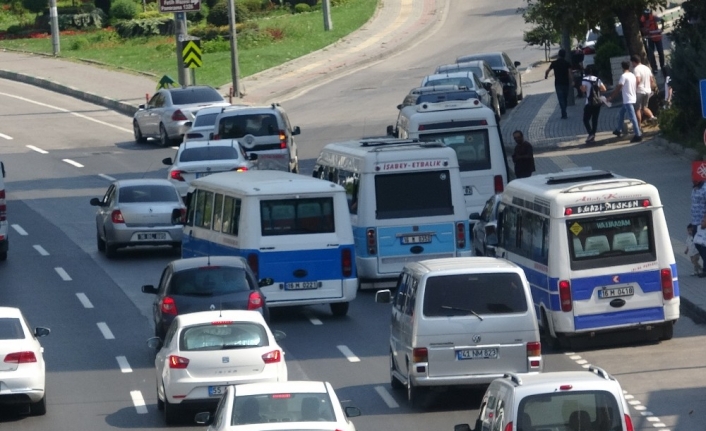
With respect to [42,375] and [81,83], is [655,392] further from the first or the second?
[81,83]

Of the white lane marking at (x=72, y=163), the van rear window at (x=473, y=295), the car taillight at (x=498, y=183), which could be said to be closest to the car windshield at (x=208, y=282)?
the van rear window at (x=473, y=295)

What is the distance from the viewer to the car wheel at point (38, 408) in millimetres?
18209

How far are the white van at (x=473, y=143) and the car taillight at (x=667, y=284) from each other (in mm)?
9223

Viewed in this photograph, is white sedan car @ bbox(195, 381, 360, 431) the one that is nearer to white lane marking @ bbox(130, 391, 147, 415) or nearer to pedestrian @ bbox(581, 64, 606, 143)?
white lane marking @ bbox(130, 391, 147, 415)

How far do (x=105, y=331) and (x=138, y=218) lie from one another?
662 cm

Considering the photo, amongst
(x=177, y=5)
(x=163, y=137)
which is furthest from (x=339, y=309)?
(x=177, y=5)

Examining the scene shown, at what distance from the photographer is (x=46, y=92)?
2383 inches

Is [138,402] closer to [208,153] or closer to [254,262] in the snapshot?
[254,262]

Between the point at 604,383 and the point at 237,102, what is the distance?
136 feet

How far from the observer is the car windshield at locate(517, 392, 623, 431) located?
37.7ft

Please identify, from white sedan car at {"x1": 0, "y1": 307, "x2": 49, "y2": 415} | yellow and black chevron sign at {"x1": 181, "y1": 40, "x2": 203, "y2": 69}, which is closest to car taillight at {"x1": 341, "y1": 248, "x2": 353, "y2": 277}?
white sedan car at {"x1": 0, "y1": 307, "x2": 49, "y2": 415}

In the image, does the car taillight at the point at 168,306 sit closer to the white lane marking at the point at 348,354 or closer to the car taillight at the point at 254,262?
the white lane marking at the point at 348,354

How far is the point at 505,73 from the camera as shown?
49.3m

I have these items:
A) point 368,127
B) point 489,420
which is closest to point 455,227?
point 489,420
